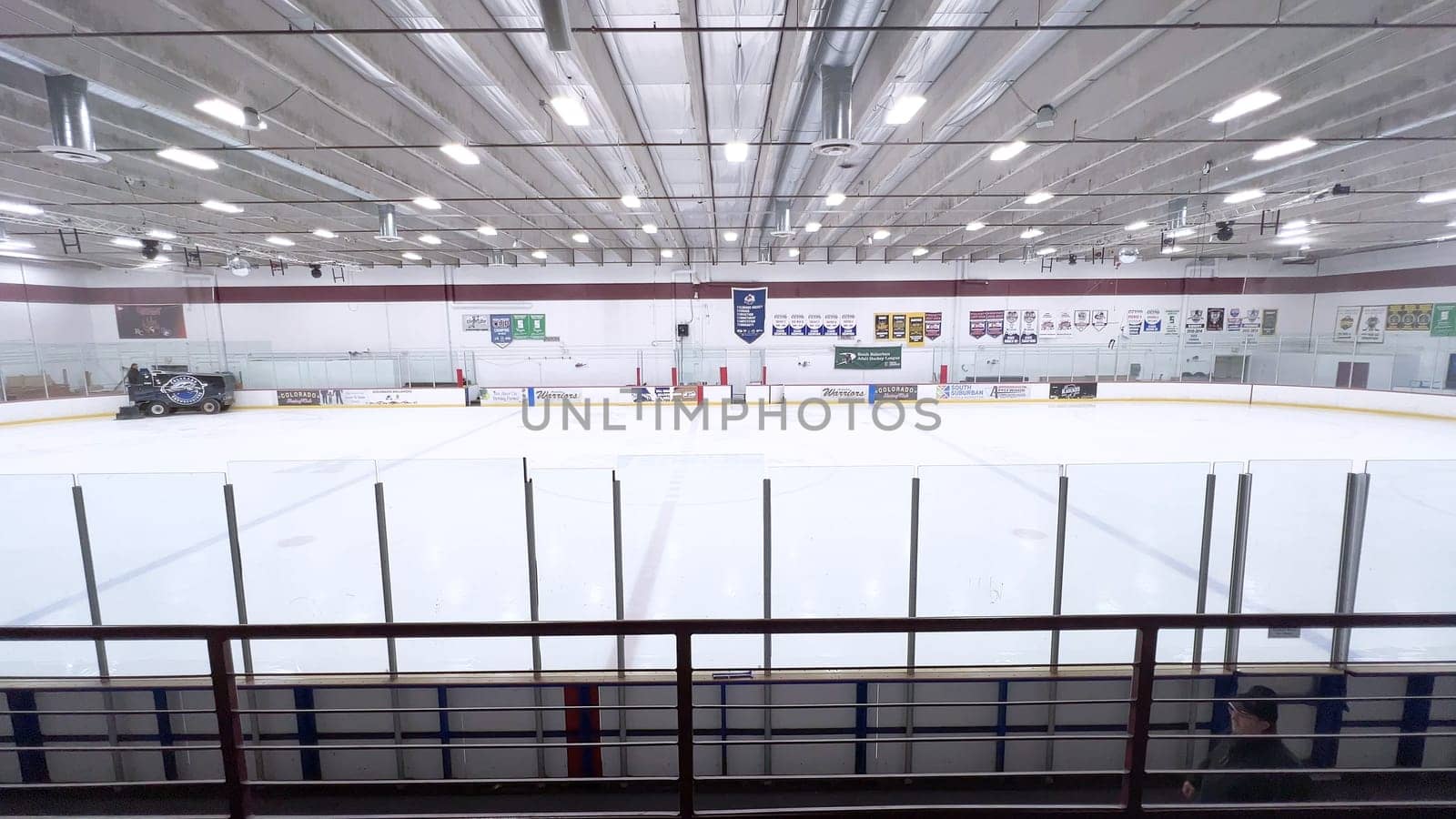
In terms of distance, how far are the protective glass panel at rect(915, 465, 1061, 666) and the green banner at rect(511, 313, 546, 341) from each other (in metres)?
18.9

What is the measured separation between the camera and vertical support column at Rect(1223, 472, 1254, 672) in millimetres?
4152

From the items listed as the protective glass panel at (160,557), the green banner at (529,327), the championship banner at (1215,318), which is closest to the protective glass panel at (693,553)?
the protective glass panel at (160,557)

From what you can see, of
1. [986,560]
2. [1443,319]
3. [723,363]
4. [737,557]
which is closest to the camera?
[986,560]

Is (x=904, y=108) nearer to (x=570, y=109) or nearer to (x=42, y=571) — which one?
(x=570, y=109)

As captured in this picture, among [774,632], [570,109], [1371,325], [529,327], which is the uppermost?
[570,109]

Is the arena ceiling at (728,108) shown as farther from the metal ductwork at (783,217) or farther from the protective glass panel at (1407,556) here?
the protective glass panel at (1407,556)

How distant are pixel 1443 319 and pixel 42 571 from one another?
102 ft

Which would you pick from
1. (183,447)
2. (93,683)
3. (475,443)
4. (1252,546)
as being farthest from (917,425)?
(183,447)

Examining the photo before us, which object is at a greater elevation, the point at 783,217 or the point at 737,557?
the point at 783,217

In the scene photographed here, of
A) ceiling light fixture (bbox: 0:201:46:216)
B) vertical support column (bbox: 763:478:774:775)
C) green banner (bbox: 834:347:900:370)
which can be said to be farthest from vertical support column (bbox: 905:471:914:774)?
green banner (bbox: 834:347:900:370)

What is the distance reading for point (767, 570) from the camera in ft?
14.4

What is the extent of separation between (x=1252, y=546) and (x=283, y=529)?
9.16 meters

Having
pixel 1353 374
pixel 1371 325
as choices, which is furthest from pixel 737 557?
pixel 1371 325

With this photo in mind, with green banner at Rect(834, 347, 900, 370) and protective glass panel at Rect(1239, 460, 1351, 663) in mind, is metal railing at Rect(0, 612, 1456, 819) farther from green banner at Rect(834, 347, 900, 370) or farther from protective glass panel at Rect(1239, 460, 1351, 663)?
green banner at Rect(834, 347, 900, 370)
